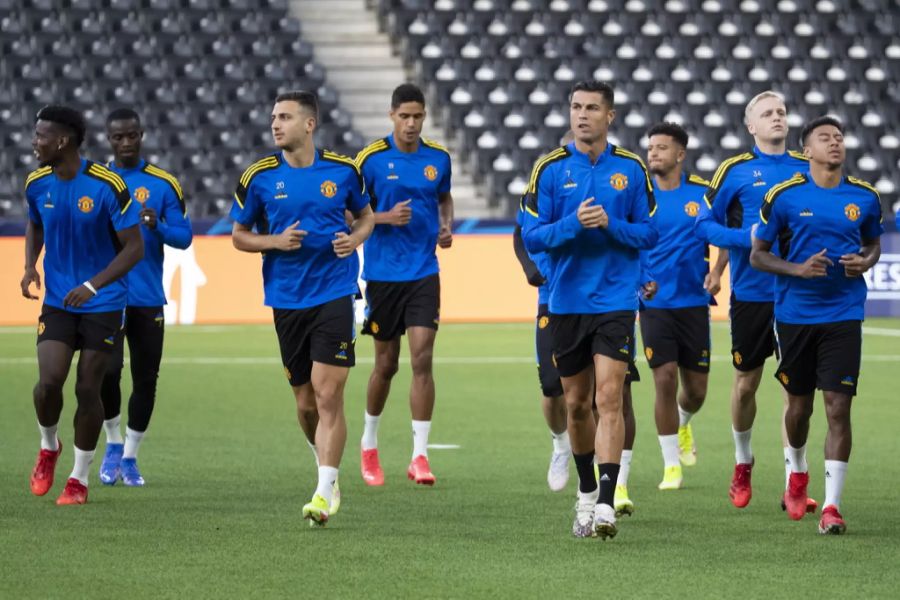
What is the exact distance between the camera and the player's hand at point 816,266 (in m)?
7.93

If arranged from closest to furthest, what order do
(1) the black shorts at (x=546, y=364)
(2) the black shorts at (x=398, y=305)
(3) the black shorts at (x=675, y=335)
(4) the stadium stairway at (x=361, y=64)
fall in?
(1) the black shorts at (x=546, y=364) < (3) the black shorts at (x=675, y=335) < (2) the black shorts at (x=398, y=305) < (4) the stadium stairway at (x=361, y=64)

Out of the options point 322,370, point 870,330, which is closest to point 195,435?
point 322,370

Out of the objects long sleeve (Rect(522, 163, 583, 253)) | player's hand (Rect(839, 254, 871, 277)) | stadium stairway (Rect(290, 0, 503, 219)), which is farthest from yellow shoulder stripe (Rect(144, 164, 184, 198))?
stadium stairway (Rect(290, 0, 503, 219))

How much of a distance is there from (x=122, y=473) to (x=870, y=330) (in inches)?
560

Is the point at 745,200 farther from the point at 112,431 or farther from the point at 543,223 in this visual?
the point at 112,431

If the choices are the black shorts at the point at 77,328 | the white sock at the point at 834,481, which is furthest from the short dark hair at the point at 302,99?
the white sock at the point at 834,481

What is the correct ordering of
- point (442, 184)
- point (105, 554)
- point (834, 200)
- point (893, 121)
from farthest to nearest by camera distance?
point (893, 121) < point (442, 184) < point (834, 200) < point (105, 554)

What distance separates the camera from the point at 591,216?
7480mm

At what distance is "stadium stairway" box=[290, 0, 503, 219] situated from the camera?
28.2 m

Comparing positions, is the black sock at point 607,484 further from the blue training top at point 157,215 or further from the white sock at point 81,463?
the blue training top at point 157,215

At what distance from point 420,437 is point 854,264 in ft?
10.7

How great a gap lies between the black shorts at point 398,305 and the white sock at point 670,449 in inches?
63.4

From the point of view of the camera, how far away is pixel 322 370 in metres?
8.30

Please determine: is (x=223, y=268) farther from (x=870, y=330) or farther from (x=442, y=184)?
(x=442, y=184)
